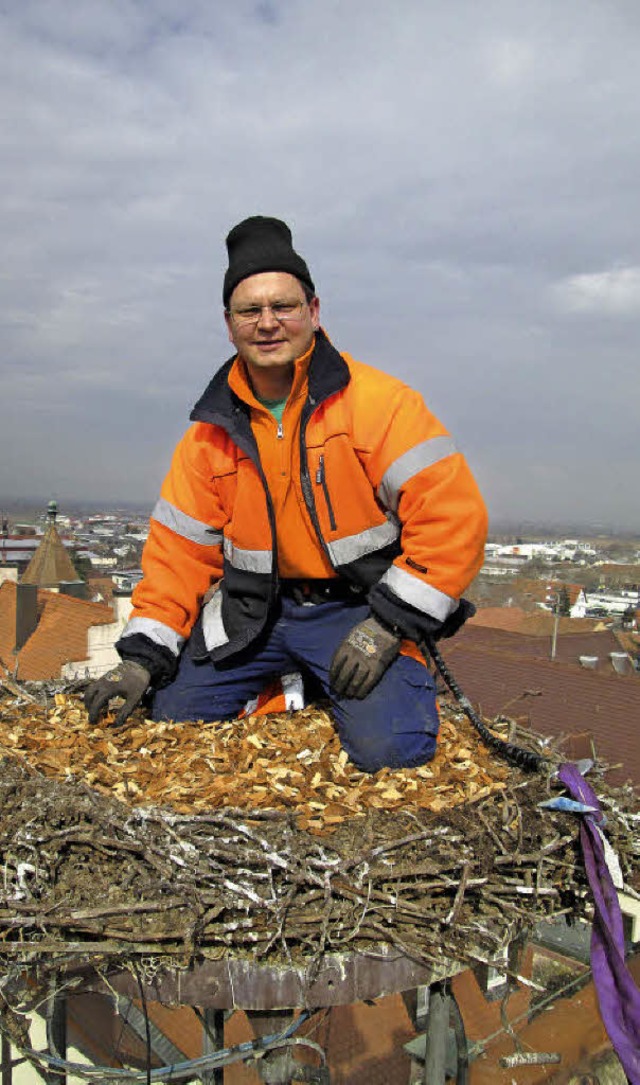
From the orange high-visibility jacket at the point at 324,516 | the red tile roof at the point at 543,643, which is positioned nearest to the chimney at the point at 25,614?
the red tile roof at the point at 543,643

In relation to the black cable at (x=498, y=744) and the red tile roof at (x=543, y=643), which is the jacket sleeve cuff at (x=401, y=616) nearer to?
the black cable at (x=498, y=744)

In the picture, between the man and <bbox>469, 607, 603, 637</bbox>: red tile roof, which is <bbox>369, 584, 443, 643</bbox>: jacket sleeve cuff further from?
<bbox>469, 607, 603, 637</bbox>: red tile roof

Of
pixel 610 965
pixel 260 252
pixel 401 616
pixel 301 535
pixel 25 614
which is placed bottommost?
pixel 25 614

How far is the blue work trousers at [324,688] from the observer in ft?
10.4

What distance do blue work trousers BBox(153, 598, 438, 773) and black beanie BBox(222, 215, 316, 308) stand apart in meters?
1.39

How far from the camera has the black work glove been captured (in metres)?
3.56

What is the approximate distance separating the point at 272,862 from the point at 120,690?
141cm

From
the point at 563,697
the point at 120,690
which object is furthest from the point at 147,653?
the point at 563,697

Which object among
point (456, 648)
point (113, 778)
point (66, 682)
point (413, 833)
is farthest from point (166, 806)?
point (456, 648)

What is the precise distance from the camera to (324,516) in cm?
329

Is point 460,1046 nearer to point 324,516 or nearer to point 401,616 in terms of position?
point 401,616

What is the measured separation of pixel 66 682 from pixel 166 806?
6.81 ft

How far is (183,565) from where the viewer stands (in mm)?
3787

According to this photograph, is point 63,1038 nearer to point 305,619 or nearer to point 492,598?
point 305,619
